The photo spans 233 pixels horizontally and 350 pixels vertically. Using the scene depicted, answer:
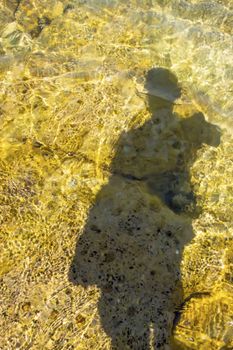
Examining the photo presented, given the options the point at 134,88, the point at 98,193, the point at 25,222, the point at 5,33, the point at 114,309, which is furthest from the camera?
the point at 5,33

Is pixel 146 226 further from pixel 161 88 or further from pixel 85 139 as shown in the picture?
pixel 161 88

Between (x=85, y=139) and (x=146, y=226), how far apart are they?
5.48 feet

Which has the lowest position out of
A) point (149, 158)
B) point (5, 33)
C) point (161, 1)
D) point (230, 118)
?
point (149, 158)

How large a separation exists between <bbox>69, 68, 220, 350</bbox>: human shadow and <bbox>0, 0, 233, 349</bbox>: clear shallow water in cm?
10

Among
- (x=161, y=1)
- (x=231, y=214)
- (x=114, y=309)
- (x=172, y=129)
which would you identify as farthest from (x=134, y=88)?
(x=114, y=309)

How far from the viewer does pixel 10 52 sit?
21.5ft

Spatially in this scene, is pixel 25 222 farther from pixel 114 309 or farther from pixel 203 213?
pixel 203 213

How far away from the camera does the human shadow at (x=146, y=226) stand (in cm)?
474

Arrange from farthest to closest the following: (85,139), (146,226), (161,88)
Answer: (161,88)
(85,139)
(146,226)

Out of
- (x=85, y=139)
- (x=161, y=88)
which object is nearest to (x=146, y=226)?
(x=85, y=139)

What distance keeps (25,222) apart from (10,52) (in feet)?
10.6

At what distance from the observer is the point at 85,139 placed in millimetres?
5824

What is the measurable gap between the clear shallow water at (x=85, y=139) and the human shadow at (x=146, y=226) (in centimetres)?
10

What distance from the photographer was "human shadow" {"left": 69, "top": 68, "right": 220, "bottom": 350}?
4.74 m
